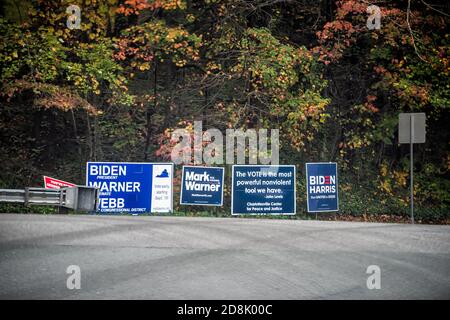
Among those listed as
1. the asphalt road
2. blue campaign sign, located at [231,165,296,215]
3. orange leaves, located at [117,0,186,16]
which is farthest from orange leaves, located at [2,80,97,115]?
the asphalt road

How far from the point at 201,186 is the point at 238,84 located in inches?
263

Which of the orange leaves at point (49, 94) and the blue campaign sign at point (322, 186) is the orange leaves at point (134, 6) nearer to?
the orange leaves at point (49, 94)

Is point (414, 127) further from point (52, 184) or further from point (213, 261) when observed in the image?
point (52, 184)

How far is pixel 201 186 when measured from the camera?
19125 millimetres

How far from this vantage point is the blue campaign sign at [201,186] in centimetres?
1902

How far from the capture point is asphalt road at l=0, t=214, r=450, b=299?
23.5ft

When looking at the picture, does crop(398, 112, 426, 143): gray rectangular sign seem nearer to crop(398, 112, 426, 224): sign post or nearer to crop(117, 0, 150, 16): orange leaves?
crop(398, 112, 426, 224): sign post

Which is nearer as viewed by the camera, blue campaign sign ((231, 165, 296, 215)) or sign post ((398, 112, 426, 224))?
sign post ((398, 112, 426, 224))

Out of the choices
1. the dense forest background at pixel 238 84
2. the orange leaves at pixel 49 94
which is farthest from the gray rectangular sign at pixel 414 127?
Answer: the orange leaves at pixel 49 94

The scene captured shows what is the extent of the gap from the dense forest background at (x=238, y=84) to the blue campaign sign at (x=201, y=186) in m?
3.01

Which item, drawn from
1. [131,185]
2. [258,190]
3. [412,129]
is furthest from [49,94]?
[412,129]

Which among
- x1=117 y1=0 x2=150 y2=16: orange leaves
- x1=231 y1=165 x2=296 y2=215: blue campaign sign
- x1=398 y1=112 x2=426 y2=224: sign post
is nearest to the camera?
x1=398 y1=112 x2=426 y2=224: sign post

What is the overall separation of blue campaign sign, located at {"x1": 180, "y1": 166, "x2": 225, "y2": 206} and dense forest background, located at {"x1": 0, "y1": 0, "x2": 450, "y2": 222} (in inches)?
119

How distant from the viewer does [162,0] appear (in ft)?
67.2
